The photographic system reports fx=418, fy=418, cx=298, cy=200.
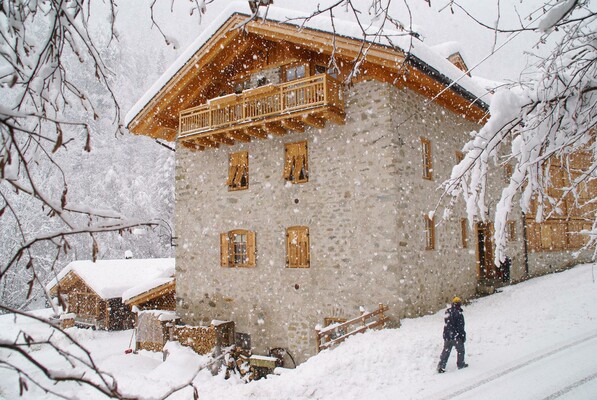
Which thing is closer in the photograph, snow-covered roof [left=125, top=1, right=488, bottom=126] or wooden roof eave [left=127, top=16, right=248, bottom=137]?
snow-covered roof [left=125, top=1, right=488, bottom=126]

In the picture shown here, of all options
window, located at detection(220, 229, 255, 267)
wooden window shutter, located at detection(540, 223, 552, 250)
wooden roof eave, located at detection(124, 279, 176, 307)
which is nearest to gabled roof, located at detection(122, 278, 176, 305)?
wooden roof eave, located at detection(124, 279, 176, 307)

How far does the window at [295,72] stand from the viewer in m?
13.3

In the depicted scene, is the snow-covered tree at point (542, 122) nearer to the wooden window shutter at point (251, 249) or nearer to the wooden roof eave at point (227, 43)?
the wooden roof eave at point (227, 43)

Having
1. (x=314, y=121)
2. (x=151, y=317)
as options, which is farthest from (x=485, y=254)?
(x=151, y=317)

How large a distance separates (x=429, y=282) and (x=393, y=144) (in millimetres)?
4290

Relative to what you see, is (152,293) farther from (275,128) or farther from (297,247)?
(275,128)

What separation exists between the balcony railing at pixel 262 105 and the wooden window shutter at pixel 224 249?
3.59m

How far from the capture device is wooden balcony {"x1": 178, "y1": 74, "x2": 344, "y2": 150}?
11578mm

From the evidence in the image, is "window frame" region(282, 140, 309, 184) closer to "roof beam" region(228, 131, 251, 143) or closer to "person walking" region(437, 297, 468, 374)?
"roof beam" region(228, 131, 251, 143)

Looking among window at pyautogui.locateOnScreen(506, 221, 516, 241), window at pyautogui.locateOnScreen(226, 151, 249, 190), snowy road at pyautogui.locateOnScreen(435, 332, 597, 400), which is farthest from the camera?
window at pyautogui.locateOnScreen(506, 221, 516, 241)

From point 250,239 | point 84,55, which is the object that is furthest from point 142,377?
point 84,55

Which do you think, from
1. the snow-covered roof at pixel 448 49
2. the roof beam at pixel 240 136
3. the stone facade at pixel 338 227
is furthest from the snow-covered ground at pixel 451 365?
the snow-covered roof at pixel 448 49

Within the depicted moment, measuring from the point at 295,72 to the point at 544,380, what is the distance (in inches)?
413

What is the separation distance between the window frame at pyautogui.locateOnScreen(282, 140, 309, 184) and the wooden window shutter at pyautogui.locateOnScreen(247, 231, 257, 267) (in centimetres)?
223
